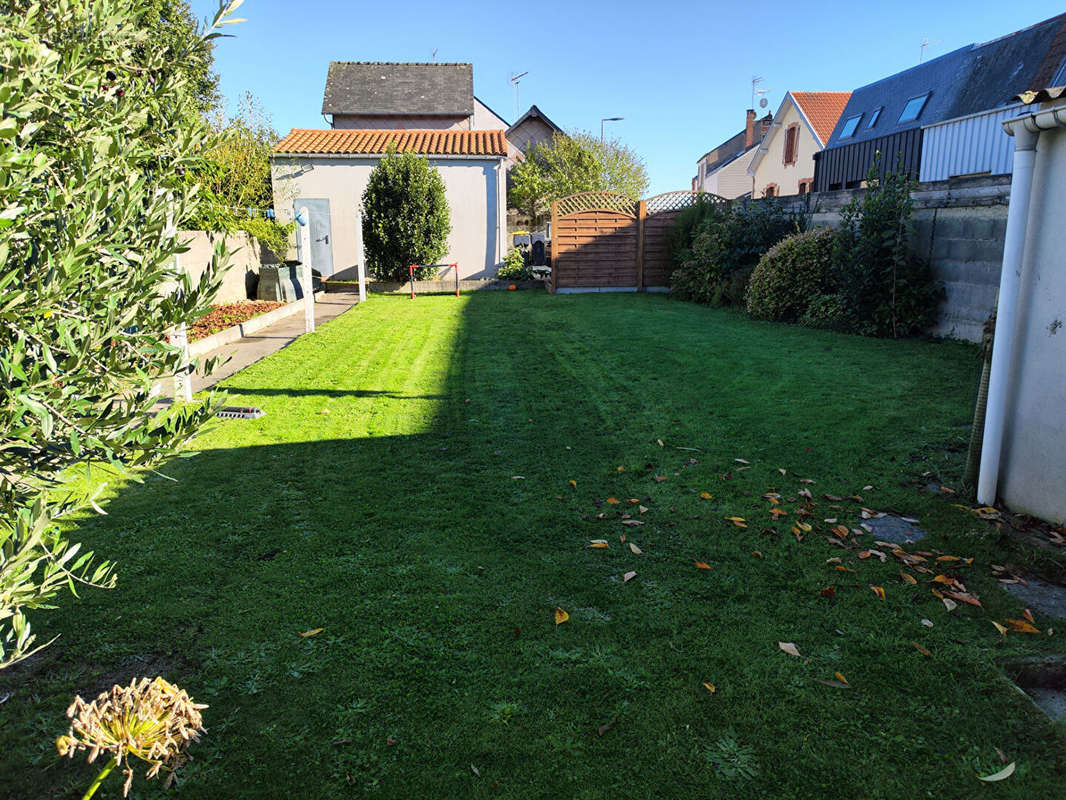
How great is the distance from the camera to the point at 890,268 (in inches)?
375

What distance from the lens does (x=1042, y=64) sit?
678 inches

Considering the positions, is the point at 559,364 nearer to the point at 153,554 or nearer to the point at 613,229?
the point at 153,554

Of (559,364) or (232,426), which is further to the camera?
(559,364)

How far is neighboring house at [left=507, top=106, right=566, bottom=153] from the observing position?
41906mm

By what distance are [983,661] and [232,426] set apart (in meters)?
5.46

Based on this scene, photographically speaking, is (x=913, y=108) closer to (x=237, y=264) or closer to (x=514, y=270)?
(x=514, y=270)

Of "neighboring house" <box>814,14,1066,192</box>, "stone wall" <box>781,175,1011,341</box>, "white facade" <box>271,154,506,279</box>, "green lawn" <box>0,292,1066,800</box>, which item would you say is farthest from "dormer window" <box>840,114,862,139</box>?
"green lawn" <box>0,292,1066,800</box>

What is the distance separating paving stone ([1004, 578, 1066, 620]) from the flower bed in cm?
896

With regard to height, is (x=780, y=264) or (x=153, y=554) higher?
(x=780, y=264)

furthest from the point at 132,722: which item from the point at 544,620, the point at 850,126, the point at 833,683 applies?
the point at 850,126

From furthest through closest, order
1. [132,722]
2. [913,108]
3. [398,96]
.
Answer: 1. [398,96]
2. [913,108]
3. [132,722]

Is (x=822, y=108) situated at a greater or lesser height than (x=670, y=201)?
greater

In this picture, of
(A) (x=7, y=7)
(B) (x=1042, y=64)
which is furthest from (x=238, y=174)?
(B) (x=1042, y=64)

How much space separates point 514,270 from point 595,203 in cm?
309
